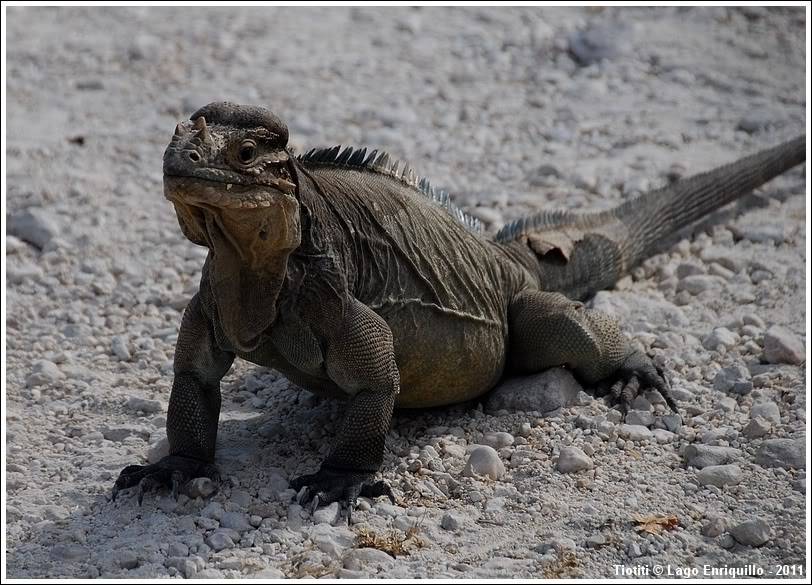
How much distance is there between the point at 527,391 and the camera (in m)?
6.46

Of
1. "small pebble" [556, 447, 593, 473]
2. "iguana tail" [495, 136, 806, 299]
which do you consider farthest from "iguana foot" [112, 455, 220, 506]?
"iguana tail" [495, 136, 806, 299]

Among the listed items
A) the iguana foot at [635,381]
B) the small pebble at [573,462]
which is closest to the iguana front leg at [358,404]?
the small pebble at [573,462]

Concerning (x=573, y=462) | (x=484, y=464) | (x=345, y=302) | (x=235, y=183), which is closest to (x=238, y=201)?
(x=235, y=183)

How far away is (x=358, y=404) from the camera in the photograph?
5.52 metres

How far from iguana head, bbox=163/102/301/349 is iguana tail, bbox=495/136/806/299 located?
2.37m

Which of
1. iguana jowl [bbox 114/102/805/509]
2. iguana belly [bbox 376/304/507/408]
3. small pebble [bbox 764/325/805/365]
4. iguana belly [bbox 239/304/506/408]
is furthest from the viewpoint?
small pebble [bbox 764/325/805/365]

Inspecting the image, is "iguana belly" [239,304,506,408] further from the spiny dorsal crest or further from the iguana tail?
the iguana tail

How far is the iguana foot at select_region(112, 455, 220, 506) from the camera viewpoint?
5523mm

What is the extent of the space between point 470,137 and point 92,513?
5.78 m

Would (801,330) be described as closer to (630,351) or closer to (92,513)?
(630,351)

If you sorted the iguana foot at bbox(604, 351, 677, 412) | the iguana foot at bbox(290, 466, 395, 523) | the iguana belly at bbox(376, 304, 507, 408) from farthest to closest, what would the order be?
the iguana foot at bbox(604, 351, 677, 412) → the iguana belly at bbox(376, 304, 507, 408) → the iguana foot at bbox(290, 466, 395, 523)

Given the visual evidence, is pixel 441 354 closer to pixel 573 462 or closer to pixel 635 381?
pixel 573 462

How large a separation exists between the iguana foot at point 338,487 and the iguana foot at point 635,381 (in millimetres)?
1668

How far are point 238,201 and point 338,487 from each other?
159 cm
